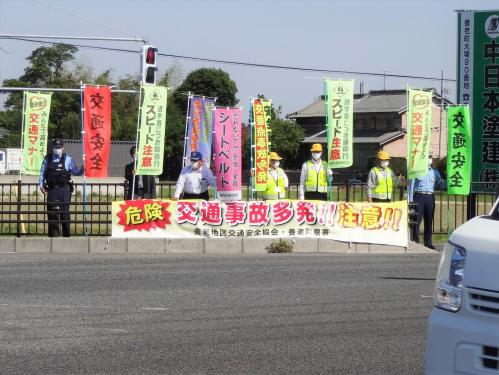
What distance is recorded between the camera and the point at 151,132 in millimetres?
19469

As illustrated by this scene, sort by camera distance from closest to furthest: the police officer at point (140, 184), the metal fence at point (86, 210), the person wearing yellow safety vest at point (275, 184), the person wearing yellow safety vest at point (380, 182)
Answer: the metal fence at point (86, 210), the person wearing yellow safety vest at point (380, 182), the police officer at point (140, 184), the person wearing yellow safety vest at point (275, 184)

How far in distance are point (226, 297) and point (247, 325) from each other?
1.92 metres

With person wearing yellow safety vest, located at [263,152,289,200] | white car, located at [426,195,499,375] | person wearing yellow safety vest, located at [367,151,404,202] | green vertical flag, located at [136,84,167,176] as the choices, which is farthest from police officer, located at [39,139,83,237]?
white car, located at [426,195,499,375]

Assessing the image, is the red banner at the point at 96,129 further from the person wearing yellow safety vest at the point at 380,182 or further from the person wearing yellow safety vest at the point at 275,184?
the person wearing yellow safety vest at the point at 380,182

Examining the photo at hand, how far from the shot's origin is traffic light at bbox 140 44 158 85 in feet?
70.7

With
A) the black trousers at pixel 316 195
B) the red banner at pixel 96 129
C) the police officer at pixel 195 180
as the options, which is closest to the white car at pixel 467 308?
the police officer at pixel 195 180

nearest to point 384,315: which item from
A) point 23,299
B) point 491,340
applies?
point 23,299

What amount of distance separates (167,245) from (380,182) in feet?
15.1

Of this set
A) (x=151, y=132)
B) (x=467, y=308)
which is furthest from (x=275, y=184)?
(x=467, y=308)

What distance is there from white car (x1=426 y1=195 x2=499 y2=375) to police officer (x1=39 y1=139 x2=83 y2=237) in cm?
1402

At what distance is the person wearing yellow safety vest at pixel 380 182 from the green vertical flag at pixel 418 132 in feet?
3.10

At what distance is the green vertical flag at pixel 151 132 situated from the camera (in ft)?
63.4

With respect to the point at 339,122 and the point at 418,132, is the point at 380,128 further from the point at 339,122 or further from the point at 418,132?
the point at 339,122

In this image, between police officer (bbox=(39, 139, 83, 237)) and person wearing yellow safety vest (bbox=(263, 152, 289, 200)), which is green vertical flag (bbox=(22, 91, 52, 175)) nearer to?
police officer (bbox=(39, 139, 83, 237))
